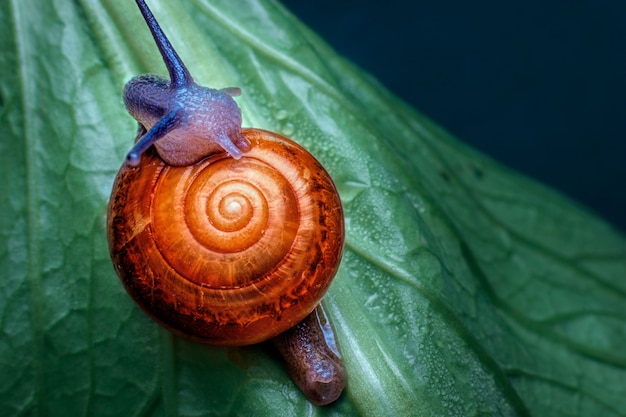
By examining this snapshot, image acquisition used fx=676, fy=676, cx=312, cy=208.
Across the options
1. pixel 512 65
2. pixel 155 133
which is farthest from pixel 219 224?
pixel 512 65

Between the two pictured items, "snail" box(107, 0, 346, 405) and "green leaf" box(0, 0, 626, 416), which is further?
"green leaf" box(0, 0, 626, 416)

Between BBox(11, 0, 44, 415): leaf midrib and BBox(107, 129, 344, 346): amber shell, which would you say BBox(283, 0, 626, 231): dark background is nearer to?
BBox(11, 0, 44, 415): leaf midrib

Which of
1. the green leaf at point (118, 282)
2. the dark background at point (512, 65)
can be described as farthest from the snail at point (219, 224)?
the dark background at point (512, 65)

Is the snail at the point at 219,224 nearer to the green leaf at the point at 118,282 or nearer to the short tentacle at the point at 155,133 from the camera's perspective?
the short tentacle at the point at 155,133

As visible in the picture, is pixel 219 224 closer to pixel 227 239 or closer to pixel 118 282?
pixel 227 239

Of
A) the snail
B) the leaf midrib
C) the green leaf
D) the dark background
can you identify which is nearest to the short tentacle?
the snail

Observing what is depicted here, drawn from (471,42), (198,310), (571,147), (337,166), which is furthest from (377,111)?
(571,147)

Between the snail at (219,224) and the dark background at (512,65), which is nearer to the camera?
the snail at (219,224)

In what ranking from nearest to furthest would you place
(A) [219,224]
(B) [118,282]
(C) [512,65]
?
(A) [219,224], (B) [118,282], (C) [512,65]
